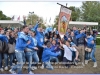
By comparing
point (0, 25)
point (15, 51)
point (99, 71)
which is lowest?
point (99, 71)

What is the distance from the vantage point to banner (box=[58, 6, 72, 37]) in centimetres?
841

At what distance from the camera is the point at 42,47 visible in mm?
8391

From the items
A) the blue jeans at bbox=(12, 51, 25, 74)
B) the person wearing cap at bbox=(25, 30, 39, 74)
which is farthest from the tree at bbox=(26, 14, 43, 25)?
the blue jeans at bbox=(12, 51, 25, 74)

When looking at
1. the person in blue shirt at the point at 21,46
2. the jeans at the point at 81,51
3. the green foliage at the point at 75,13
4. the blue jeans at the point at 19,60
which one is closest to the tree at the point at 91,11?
the green foliage at the point at 75,13

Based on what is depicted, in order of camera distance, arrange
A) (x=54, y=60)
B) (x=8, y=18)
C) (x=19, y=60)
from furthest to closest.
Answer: (x=8, y=18)
(x=54, y=60)
(x=19, y=60)

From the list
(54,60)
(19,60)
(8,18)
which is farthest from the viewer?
(8,18)

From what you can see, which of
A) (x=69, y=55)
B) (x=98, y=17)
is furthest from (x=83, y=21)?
(x=69, y=55)

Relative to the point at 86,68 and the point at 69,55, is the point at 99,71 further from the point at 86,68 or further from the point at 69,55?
the point at 69,55

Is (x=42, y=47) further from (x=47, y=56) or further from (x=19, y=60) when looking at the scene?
(x=19, y=60)

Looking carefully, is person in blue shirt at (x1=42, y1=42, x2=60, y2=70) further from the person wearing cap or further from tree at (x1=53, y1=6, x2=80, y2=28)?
tree at (x1=53, y1=6, x2=80, y2=28)

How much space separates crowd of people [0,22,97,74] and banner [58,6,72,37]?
0.47 ft

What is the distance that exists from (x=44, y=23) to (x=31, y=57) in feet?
4.36

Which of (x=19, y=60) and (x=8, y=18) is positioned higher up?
(x=8, y=18)

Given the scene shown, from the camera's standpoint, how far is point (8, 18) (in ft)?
28.6
